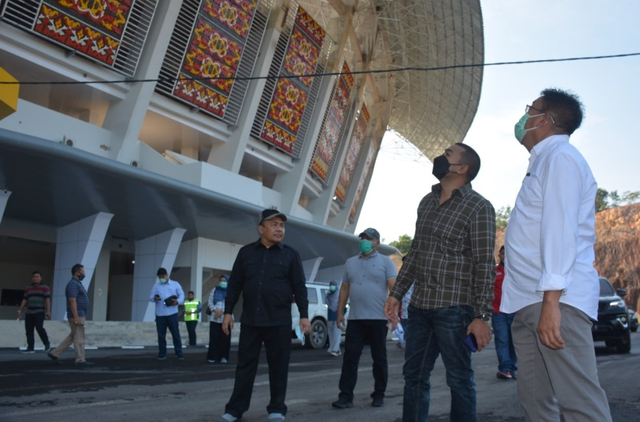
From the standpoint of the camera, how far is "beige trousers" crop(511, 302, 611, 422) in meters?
2.80

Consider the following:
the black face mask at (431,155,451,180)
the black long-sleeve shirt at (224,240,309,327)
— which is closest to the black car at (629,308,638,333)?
the black long-sleeve shirt at (224,240,309,327)

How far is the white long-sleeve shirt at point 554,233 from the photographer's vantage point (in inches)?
112

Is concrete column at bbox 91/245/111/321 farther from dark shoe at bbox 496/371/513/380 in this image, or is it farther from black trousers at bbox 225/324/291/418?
black trousers at bbox 225/324/291/418

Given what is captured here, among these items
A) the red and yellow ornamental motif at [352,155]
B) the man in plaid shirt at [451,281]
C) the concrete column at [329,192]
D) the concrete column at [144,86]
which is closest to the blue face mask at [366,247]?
the man in plaid shirt at [451,281]

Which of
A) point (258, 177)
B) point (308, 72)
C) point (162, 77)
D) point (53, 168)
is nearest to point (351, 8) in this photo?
point (308, 72)

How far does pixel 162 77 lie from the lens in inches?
865

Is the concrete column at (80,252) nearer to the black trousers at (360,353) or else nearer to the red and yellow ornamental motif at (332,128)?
the red and yellow ornamental motif at (332,128)

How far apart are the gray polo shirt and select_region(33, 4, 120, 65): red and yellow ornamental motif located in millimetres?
14696

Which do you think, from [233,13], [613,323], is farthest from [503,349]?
[233,13]

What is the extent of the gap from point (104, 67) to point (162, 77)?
82.4 inches

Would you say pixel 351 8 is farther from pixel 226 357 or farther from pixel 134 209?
pixel 226 357

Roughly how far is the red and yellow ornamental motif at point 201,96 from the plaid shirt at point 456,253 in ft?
61.1

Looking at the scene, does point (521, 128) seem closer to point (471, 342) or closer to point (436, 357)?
point (471, 342)

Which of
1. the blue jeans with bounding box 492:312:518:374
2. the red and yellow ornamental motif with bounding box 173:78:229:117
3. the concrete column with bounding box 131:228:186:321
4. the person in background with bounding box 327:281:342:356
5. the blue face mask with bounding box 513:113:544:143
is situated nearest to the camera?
the blue face mask with bounding box 513:113:544:143
